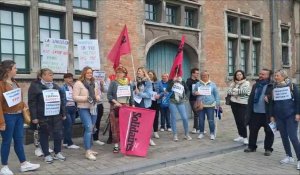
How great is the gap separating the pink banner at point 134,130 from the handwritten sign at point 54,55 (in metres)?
2.04

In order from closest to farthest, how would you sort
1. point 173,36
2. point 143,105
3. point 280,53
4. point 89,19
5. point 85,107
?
point 85,107 → point 143,105 → point 89,19 → point 173,36 → point 280,53

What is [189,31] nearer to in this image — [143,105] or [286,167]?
[143,105]

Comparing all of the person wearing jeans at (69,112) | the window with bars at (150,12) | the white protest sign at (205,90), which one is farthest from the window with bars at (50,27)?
the white protest sign at (205,90)

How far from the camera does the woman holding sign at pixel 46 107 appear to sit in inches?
262

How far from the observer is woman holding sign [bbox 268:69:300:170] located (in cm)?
689

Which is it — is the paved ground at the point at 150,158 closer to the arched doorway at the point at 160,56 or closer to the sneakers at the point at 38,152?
the sneakers at the point at 38,152

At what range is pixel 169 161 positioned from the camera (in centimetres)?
707

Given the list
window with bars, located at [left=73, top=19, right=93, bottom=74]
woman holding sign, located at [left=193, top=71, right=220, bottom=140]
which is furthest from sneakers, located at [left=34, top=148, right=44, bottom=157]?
woman holding sign, located at [left=193, top=71, right=220, bottom=140]

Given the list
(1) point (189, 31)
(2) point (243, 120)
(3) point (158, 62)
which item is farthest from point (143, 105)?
(1) point (189, 31)

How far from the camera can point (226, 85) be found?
50.4 feet

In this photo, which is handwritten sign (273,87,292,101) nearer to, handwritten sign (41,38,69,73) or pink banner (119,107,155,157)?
pink banner (119,107,155,157)

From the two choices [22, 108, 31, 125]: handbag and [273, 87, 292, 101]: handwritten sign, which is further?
[273, 87, 292, 101]: handwritten sign

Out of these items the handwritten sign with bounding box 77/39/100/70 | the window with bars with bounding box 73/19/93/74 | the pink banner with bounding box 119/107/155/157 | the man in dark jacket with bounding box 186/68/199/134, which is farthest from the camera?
the man in dark jacket with bounding box 186/68/199/134

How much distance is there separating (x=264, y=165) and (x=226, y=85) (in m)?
8.57
